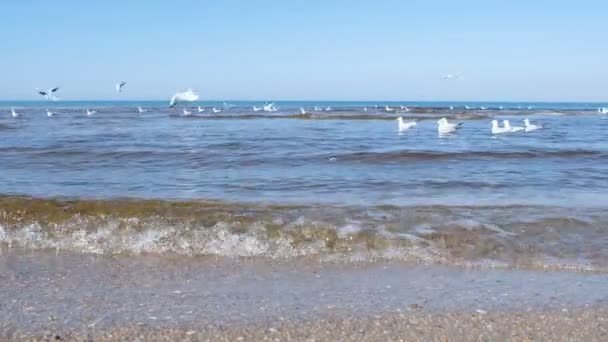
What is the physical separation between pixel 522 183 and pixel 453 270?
816cm

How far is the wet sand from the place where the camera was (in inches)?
209

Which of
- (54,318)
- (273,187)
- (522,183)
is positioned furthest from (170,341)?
(522,183)

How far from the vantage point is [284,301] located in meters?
6.20

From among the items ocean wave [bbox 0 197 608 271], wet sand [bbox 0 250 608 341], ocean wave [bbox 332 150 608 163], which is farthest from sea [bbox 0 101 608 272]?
wet sand [bbox 0 250 608 341]

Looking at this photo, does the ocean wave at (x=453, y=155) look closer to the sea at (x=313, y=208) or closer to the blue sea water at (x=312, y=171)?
the blue sea water at (x=312, y=171)

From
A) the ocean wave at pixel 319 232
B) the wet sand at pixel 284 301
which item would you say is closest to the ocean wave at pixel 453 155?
the ocean wave at pixel 319 232

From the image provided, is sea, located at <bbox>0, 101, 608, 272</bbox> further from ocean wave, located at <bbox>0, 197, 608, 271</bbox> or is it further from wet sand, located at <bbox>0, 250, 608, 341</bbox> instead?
wet sand, located at <bbox>0, 250, 608, 341</bbox>

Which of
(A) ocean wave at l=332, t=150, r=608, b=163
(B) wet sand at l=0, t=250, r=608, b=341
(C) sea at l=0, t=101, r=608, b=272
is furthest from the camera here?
(A) ocean wave at l=332, t=150, r=608, b=163

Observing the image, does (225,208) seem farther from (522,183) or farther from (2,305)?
(522,183)

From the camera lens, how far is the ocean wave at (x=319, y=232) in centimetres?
839

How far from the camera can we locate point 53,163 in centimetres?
1848

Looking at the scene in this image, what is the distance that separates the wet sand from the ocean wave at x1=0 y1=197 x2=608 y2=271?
573 mm

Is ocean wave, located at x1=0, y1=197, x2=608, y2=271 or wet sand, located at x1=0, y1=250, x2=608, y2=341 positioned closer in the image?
wet sand, located at x1=0, y1=250, x2=608, y2=341

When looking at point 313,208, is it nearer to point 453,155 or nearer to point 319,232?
point 319,232
